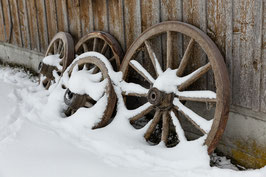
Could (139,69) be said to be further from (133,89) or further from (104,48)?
(104,48)

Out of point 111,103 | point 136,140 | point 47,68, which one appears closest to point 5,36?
point 47,68

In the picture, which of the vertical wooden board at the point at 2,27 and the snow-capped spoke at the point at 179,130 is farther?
the vertical wooden board at the point at 2,27

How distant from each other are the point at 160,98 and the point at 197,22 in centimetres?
81

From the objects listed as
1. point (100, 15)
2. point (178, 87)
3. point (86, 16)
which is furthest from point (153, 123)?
point (86, 16)

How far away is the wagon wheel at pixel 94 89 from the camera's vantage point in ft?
13.4

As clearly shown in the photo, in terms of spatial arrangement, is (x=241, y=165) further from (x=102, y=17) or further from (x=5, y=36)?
(x=5, y=36)

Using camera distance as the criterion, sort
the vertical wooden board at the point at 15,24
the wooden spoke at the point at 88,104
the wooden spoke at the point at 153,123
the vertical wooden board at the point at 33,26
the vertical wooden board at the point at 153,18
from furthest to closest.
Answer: the vertical wooden board at the point at 15,24
the vertical wooden board at the point at 33,26
the wooden spoke at the point at 88,104
the vertical wooden board at the point at 153,18
the wooden spoke at the point at 153,123

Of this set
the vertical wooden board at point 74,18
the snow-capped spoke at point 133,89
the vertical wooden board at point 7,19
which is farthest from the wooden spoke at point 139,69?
the vertical wooden board at point 7,19

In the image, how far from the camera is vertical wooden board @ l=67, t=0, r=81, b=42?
534 cm

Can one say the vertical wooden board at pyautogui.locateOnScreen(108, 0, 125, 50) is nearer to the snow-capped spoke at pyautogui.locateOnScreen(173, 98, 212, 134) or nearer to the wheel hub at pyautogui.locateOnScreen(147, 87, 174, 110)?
the wheel hub at pyautogui.locateOnScreen(147, 87, 174, 110)

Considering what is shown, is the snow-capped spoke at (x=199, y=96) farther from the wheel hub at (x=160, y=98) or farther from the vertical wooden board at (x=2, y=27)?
the vertical wooden board at (x=2, y=27)

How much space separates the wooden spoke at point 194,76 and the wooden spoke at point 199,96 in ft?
0.21

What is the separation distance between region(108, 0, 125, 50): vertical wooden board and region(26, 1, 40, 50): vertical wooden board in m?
2.14

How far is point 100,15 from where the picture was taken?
16.1 feet
